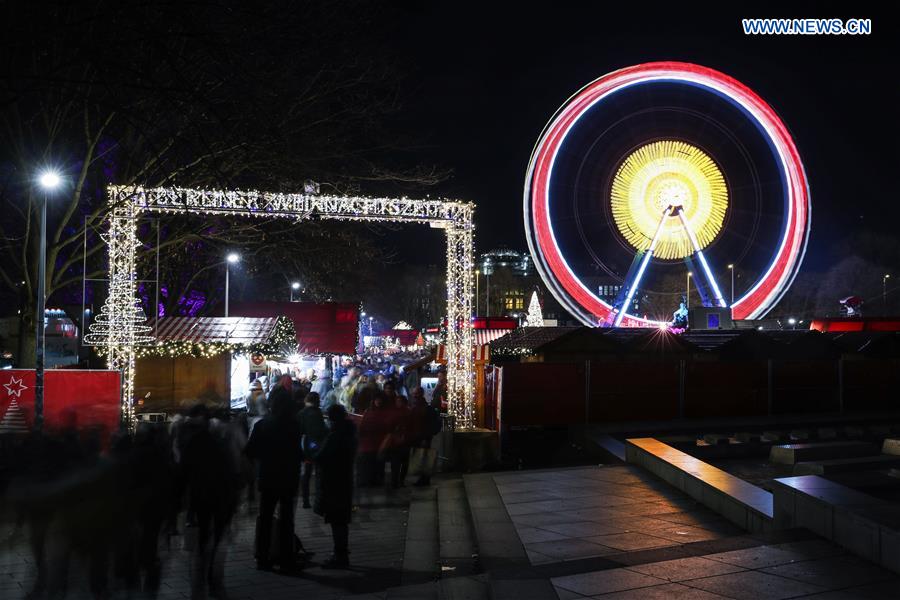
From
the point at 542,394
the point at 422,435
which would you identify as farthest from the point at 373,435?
the point at 542,394

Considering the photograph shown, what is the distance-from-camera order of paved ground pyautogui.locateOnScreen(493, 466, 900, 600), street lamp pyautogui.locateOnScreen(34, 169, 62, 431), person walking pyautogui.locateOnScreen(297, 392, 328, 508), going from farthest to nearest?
1. street lamp pyautogui.locateOnScreen(34, 169, 62, 431)
2. person walking pyautogui.locateOnScreen(297, 392, 328, 508)
3. paved ground pyautogui.locateOnScreen(493, 466, 900, 600)

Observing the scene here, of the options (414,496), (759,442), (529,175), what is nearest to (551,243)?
(529,175)

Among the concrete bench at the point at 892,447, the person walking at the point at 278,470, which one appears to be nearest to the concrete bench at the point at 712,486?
the concrete bench at the point at 892,447

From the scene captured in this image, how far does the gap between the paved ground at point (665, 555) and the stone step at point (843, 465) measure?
1885 millimetres

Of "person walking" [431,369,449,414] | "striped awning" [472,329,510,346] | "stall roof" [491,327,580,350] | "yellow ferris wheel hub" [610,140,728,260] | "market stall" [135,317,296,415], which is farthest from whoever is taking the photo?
"striped awning" [472,329,510,346]

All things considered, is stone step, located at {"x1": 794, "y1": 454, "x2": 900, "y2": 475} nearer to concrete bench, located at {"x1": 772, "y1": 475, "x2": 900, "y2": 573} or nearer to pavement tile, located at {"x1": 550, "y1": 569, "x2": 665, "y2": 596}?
concrete bench, located at {"x1": 772, "y1": 475, "x2": 900, "y2": 573}

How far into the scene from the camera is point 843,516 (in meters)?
6.98

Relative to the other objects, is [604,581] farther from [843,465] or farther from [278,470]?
[843,465]

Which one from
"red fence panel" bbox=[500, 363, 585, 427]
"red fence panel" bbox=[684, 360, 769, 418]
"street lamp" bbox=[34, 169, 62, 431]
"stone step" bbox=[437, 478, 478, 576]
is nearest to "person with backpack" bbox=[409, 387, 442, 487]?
"stone step" bbox=[437, 478, 478, 576]

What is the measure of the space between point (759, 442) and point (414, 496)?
7029 millimetres

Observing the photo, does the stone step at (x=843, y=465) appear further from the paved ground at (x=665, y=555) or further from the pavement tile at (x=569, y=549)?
the pavement tile at (x=569, y=549)

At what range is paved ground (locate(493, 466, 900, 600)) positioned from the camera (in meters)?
6.12

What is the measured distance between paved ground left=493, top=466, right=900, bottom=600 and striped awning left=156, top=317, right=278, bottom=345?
13.5 meters

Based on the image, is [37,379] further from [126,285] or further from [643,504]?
[643,504]
